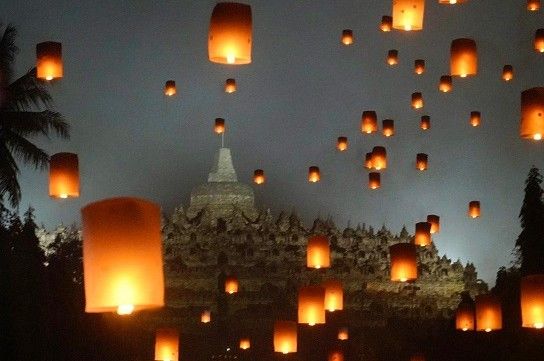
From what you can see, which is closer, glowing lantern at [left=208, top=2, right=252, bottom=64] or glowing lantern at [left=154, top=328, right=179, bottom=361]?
glowing lantern at [left=208, top=2, right=252, bottom=64]

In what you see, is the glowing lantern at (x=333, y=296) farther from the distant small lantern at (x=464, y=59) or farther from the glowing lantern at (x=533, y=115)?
the glowing lantern at (x=533, y=115)

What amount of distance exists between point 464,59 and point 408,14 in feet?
7.88

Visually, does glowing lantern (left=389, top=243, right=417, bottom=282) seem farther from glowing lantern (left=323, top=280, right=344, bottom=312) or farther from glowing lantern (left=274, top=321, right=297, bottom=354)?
glowing lantern (left=274, top=321, right=297, bottom=354)

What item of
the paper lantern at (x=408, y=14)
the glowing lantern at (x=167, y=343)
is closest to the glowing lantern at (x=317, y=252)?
the glowing lantern at (x=167, y=343)

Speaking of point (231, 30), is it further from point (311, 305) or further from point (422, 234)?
point (422, 234)

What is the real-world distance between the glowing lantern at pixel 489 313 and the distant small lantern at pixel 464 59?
5529 mm

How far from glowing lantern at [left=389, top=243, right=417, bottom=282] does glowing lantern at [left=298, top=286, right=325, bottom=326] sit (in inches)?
67.6

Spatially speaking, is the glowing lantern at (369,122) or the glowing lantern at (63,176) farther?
the glowing lantern at (369,122)

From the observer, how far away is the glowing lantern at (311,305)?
20.7 m

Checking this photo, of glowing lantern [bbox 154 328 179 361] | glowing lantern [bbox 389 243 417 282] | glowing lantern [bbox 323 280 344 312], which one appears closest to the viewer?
glowing lantern [bbox 389 243 417 282]

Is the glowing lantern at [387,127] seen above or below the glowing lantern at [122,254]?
above

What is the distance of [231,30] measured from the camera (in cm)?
1135

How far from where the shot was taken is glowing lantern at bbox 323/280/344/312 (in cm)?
2261

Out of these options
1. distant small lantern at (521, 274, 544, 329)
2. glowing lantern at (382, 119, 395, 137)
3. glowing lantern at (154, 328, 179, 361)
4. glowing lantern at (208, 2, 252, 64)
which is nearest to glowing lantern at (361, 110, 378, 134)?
glowing lantern at (382, 119, 395, 137)
